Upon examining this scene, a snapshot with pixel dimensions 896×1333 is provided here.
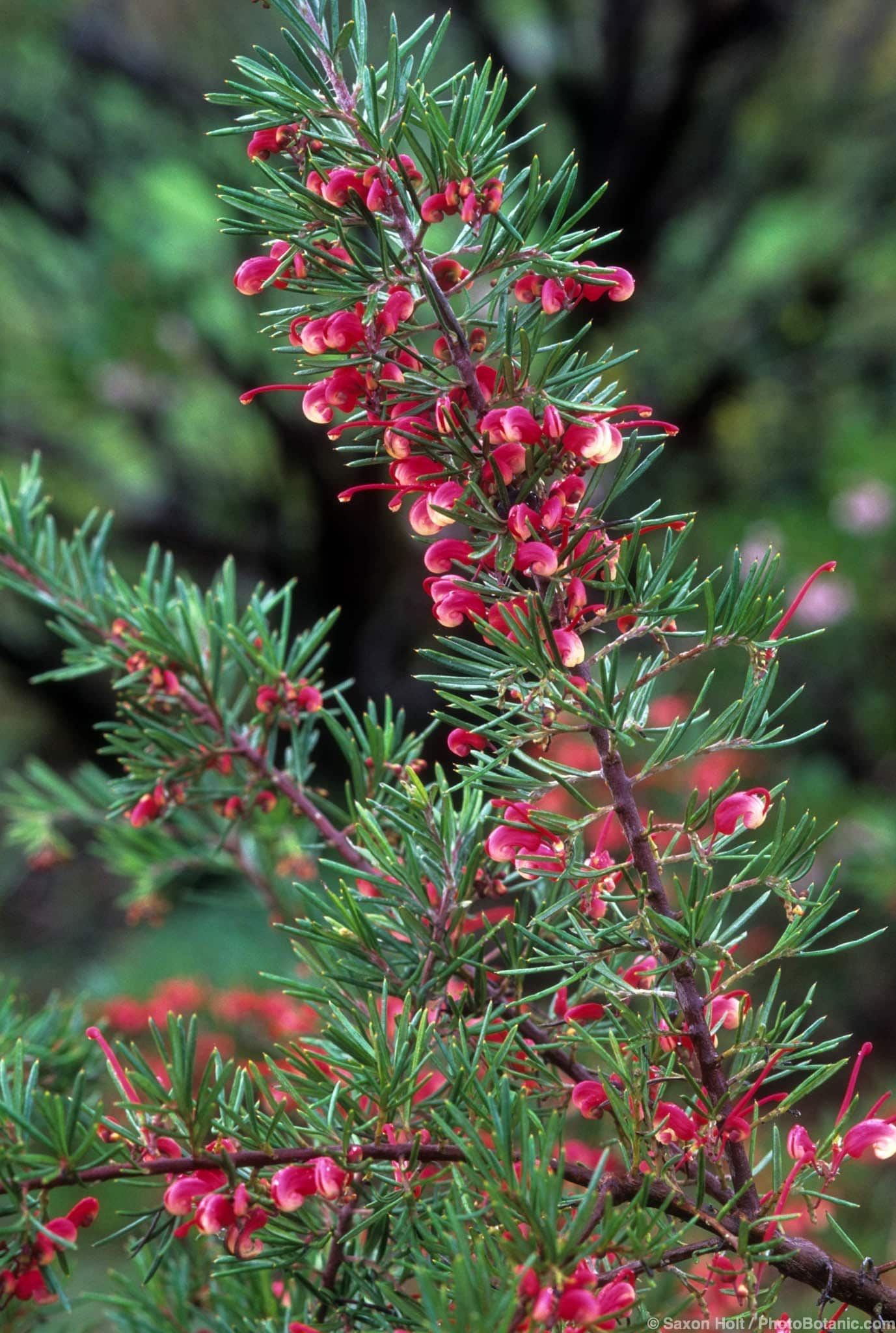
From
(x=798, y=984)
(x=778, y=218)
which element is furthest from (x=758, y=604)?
(x=778, y=218)

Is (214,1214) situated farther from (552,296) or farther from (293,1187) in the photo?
(552,296)

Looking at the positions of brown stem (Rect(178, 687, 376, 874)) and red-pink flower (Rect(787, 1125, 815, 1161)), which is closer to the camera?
red-pink flower (Rect(787, 1125, 815, 1161))

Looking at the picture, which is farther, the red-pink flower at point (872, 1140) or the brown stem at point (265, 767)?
the brown stem at point (265, 767)

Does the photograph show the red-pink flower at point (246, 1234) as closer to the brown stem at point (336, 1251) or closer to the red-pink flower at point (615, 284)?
the brown stem at point (336, 1251)

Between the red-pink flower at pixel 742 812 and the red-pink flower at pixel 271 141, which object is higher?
the red-pink flower at pixel 271 141

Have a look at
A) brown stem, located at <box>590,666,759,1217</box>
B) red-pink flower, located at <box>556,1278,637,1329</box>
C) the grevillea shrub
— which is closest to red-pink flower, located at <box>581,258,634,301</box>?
the grevillea shrub

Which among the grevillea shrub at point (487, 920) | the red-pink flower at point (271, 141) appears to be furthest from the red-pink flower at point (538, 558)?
the red-pink flower at point (271, 141)

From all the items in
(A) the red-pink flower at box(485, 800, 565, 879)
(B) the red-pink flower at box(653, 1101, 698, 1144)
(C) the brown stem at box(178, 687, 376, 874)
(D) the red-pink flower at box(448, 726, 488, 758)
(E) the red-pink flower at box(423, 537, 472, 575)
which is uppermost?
(E) the red-pink flower at box(423, 537, 472, 575)

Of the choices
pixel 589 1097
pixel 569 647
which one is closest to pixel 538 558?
pixel 569 647

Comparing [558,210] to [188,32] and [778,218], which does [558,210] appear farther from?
[778,218]

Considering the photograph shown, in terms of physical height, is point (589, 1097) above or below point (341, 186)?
below

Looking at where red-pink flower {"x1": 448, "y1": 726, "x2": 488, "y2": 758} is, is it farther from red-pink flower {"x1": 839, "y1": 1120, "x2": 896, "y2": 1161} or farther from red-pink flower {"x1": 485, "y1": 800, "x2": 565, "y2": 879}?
red-pink flower {"x1": 839, "y1": 1120, "x2": 896, "y2": 1161}

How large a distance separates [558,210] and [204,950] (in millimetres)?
1006

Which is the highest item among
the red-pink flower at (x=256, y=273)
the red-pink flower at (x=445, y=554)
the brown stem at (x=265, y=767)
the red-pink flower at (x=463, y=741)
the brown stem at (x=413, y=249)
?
the brown stem at (x=413, y=249)
